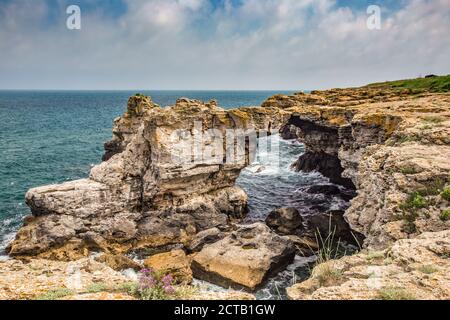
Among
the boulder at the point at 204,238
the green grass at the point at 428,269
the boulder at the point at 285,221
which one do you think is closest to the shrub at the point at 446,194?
the green grass at the point at 428,269

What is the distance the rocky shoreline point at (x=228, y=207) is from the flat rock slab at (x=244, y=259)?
8 centimetres

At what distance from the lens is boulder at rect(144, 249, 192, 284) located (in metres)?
22.0

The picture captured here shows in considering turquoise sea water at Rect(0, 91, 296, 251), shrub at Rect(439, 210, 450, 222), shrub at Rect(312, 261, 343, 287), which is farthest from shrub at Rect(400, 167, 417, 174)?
turquoise sea water at Rect(0, 91, 296, 251)

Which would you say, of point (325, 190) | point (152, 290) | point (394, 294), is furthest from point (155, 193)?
point (394, 294)

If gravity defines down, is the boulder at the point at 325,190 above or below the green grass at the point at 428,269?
below

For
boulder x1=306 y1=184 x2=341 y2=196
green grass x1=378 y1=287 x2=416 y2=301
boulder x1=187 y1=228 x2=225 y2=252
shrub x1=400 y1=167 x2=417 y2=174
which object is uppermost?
shrub x1=400 y1=167 x2=417 y2=174

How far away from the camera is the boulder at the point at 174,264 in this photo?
22.0m

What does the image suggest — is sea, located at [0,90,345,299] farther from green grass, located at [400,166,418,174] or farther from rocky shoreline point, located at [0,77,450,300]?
green grass, located at [400,166,418,174]

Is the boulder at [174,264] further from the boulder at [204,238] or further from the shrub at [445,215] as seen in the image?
the shrub at [445,215]

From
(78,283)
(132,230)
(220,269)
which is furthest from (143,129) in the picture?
(78,283)

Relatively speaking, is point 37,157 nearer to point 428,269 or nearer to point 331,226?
point 331,226

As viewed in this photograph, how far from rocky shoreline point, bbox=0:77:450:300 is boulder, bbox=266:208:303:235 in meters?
0.10
